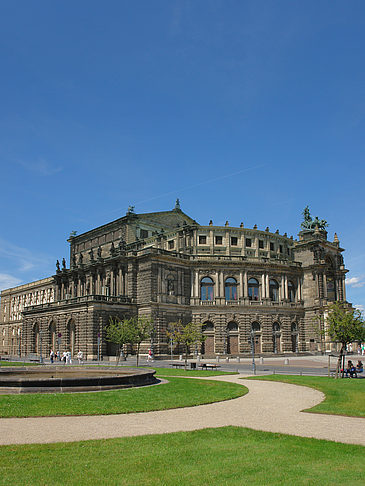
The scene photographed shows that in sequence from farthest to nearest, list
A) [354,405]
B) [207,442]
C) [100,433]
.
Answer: [354,405]
[100,433]
[207,442]

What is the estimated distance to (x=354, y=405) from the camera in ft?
66.2

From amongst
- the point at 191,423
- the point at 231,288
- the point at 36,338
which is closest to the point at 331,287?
the point at 231,288

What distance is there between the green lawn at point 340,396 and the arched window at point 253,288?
1734 inches

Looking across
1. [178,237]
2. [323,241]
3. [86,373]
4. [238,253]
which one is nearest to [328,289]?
[323,241]

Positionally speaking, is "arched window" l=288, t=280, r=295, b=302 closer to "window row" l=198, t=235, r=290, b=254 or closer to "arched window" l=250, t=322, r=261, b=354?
"window row" l=198, t=235, r=290, b=254

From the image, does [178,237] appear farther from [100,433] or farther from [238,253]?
[100,433]

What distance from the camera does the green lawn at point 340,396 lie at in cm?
1878

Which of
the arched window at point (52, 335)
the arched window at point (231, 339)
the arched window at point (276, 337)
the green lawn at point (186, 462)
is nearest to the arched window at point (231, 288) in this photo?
the arched window at point (231, 339)

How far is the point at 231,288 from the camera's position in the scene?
76.9 m

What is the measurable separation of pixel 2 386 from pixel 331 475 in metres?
17.5

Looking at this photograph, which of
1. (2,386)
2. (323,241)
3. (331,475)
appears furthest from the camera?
(323,241)

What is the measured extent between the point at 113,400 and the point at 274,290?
62.5 metres

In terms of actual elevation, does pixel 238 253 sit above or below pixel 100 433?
above

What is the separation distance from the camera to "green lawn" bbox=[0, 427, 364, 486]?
381 inches
